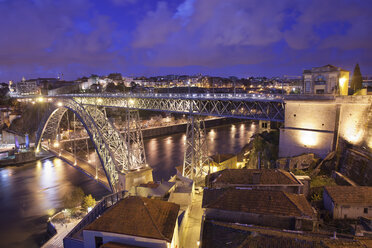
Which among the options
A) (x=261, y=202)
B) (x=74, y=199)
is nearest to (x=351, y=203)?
(x=261, y=202)

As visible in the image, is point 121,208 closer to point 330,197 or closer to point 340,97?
point 330,197

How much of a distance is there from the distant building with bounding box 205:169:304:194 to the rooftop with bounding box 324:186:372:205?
2.89 feet

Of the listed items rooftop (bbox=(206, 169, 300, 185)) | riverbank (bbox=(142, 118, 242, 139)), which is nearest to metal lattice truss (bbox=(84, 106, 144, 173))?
rooftop (bbox=(206, 169, 300, 185))

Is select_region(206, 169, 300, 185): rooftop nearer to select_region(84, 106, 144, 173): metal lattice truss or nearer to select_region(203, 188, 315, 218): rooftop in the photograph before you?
select_region(203, 188, 315, 218): rooftop

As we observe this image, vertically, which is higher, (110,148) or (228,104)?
(228,104)

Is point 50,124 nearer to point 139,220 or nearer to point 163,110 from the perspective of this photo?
point 163,110

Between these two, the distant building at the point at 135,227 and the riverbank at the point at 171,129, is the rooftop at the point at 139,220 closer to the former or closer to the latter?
the distant building at the point at 135,227

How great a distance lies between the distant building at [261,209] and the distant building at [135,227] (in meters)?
1.04

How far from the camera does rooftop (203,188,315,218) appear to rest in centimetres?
556

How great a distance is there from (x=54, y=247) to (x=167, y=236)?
25.2 ft

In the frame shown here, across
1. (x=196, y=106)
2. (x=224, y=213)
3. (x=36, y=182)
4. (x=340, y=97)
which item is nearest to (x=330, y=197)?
(x=224, y=213)

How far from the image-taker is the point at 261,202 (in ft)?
19.3

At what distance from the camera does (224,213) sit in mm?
5879

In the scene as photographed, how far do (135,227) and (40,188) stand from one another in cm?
1585
